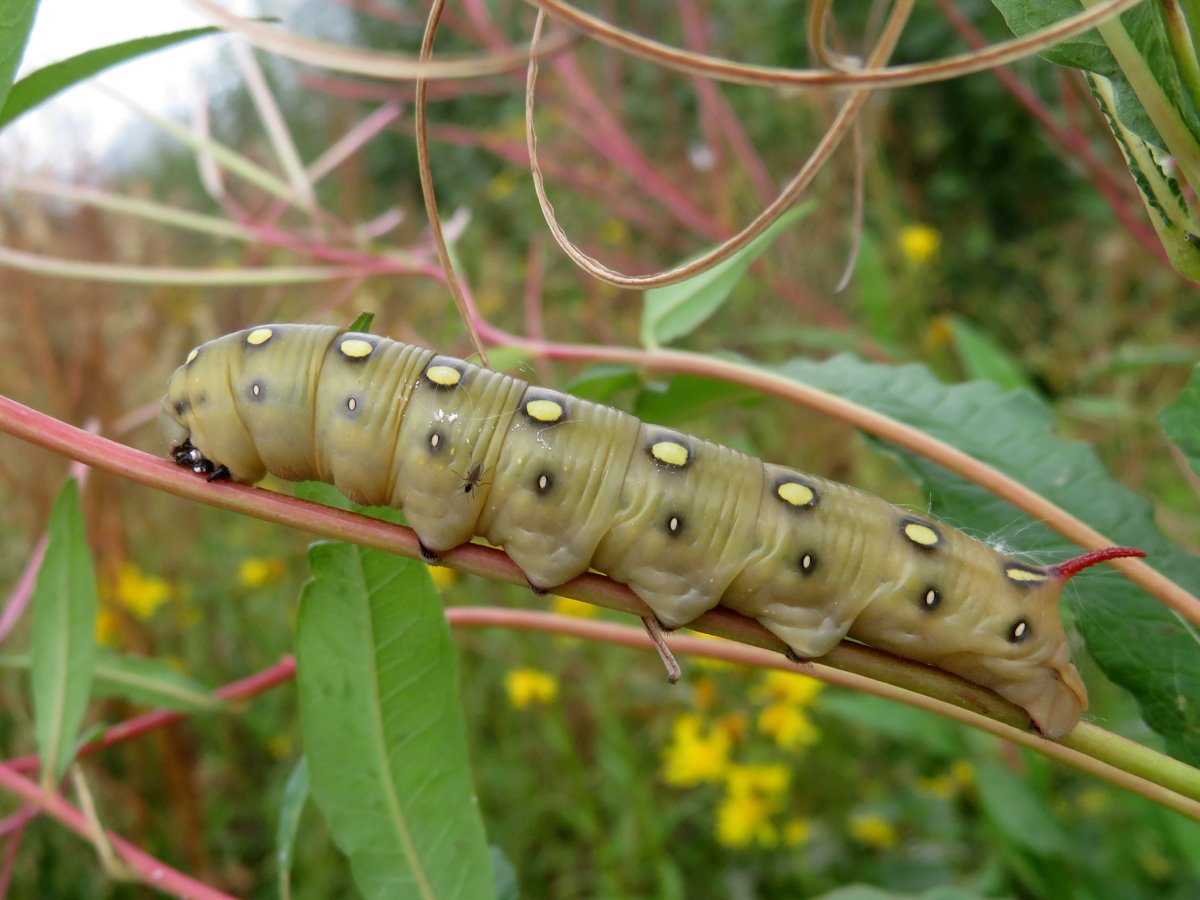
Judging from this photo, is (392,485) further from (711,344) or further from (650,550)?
(711,344)

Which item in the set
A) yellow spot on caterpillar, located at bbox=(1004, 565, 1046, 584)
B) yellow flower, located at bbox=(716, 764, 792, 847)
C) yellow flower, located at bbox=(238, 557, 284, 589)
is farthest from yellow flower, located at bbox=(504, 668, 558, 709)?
yellow spot on caterpillar, located at bbox=(1004, 565, 1046, 584)

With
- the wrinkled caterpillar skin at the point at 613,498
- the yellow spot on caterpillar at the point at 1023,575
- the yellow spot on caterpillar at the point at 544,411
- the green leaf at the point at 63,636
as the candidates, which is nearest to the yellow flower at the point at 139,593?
the green leaf at the point at 63,636

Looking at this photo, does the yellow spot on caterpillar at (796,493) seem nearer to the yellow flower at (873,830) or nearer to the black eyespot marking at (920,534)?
the black eyespot marking at (920,534)

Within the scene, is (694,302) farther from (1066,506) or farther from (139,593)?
(139,593)

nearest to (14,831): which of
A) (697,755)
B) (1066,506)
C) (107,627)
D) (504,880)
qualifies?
(504,880)

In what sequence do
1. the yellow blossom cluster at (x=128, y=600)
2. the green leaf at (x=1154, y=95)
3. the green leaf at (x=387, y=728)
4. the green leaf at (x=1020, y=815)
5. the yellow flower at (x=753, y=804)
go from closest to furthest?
the green leaf at (x=1154, y=95)
the green leaf at (x=387, y=728)
the green leaf at (x=1020, y=815)
the yellow flower at (x=753, y=804)
the yellow blossom cluster at (x=128, y=600)

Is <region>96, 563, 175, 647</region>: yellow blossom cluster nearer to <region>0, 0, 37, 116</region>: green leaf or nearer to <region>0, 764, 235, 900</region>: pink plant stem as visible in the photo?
<region>0, 764, 235, 900</region>: pink plant stem

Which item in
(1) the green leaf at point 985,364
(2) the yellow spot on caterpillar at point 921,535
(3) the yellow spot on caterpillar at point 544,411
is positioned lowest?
(1) the green leaf at point 985,364

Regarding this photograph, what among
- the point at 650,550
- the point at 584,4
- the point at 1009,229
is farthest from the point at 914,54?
the point at 650,550
